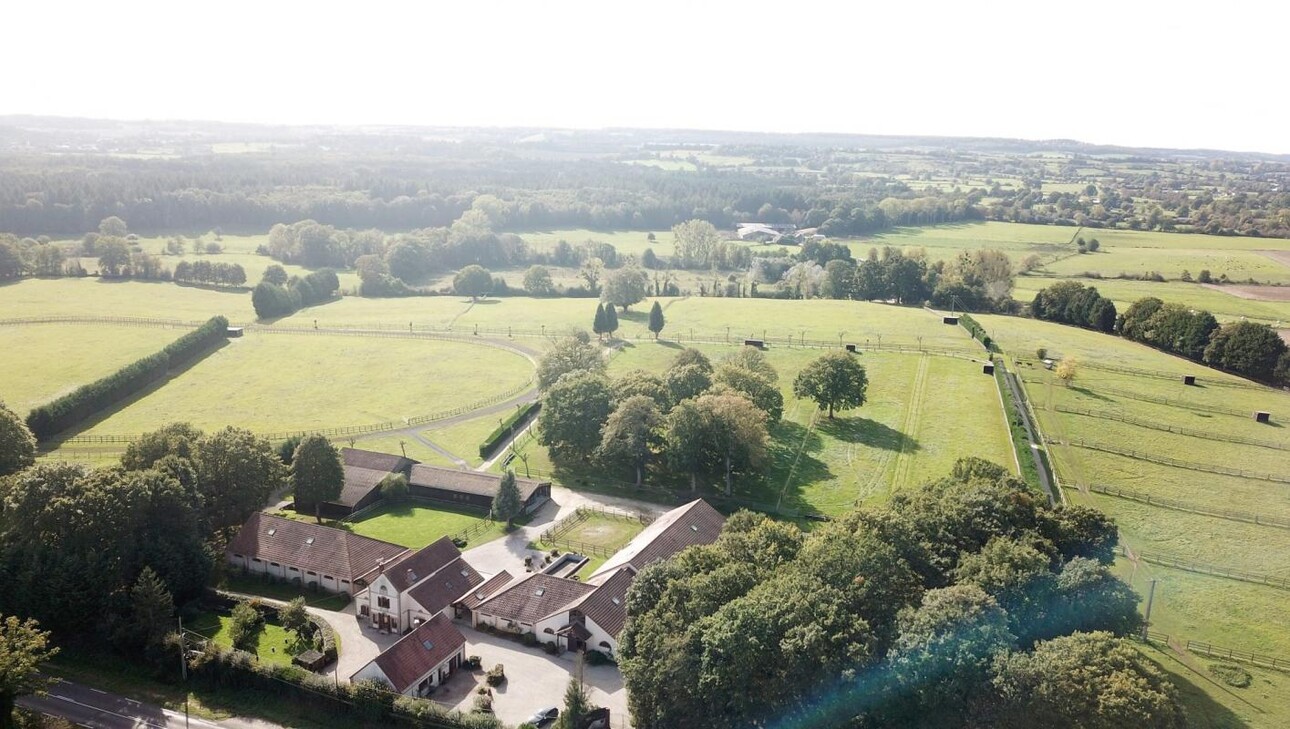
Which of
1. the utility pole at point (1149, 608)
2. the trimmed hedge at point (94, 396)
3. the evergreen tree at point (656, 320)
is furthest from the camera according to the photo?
the evergreen tree at point (656, 320)

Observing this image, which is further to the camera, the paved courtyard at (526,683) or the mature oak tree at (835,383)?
the mature oak tree at (835,383)

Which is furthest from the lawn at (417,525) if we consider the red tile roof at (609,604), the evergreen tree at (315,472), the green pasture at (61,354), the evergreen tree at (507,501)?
the green pasture at (61,354)

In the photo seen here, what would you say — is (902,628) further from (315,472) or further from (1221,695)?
(315,472)

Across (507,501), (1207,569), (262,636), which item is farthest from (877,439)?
(262,636)

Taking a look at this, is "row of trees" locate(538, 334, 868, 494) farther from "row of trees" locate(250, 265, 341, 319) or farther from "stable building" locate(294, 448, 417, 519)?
"row of trees" locate(250, 265, 341, 319)

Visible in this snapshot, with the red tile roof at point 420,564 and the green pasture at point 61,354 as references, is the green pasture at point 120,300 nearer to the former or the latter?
the green pasture at point 61,354

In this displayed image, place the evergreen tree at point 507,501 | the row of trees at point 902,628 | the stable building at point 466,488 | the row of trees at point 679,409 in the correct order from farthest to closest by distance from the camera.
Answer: the row of trees at point 679,409
the stable building at point 466,488
the evergreen tree at point 507,501
the row of trees at point 902,628

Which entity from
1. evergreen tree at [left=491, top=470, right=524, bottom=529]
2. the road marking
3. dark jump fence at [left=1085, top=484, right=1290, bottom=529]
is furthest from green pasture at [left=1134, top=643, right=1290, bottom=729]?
the road marking
